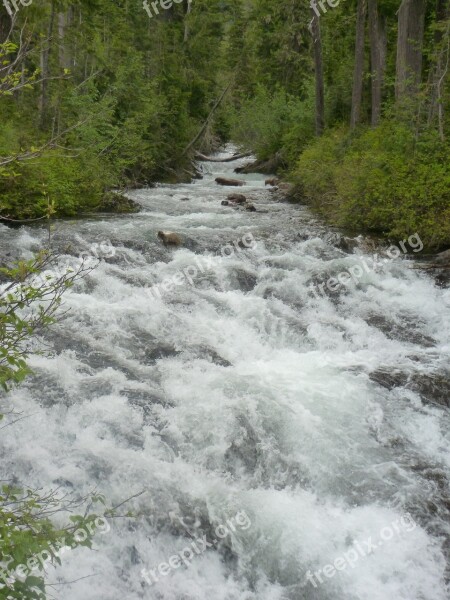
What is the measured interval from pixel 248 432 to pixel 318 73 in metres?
19.2

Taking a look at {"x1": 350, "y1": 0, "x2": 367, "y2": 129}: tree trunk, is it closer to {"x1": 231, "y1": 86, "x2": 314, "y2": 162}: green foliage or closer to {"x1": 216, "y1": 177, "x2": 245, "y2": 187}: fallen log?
{"x1": 231, "y1": 86, "x2": 314, "y2": 162}: green foliage

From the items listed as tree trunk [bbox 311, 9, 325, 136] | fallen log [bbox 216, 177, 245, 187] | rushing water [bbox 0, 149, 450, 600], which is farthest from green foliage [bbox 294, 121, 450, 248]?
fallen log [bbox 216, 177, 245, 187]

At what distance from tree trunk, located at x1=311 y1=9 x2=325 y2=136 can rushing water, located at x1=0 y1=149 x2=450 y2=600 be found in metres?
14.2

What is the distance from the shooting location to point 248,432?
19.0ft

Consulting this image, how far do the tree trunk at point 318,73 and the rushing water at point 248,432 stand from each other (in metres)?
14.2

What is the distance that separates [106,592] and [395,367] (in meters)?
4.82

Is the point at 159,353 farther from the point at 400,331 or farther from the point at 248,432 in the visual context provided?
the point at 400,331

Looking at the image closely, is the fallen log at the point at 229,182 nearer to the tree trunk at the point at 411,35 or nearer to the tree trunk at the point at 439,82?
the tree trunk at the point at 411,35

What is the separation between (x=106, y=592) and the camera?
13.2 feet

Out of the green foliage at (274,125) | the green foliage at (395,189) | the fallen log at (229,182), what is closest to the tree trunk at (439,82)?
the green foliage at (395,189)

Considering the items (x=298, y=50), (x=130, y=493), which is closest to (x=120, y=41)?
(x=298, y=50)

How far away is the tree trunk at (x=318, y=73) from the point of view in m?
20.9

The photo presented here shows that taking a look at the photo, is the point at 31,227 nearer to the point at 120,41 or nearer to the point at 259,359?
the point at 259,359

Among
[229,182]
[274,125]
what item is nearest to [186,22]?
[274,125]
